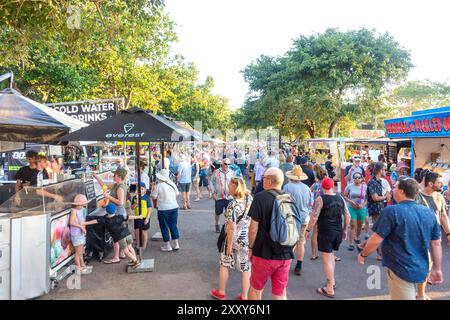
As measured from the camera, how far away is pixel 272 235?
3.36 metres

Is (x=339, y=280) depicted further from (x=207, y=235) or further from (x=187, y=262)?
(x=207, y=235)

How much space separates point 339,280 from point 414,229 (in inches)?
93.0

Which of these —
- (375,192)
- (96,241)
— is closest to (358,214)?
(375,192)

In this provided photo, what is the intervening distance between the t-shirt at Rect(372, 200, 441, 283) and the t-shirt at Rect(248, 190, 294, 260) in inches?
37.8

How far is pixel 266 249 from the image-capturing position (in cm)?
344

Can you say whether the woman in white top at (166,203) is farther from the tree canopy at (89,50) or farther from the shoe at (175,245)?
the tree canopy at (89,50)

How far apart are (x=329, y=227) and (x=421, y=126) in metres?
6.39

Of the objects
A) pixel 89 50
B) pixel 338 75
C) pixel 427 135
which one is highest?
pixel 338 75

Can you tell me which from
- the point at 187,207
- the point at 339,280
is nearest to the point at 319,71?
the point at 187,207

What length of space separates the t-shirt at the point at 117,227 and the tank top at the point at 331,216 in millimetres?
3120

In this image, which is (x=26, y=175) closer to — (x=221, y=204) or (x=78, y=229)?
(x=78, y=229)

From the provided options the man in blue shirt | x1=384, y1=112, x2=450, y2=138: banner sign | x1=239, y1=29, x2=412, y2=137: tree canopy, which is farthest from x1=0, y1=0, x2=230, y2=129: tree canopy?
x1=239, y1=29, x2=412, y2=137: tree canopy

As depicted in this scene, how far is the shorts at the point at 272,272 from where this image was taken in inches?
136

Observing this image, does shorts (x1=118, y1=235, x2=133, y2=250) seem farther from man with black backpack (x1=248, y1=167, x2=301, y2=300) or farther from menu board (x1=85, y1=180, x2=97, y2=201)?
man with black backpack (x1=248, y1=167, x2=301, y2=300)
